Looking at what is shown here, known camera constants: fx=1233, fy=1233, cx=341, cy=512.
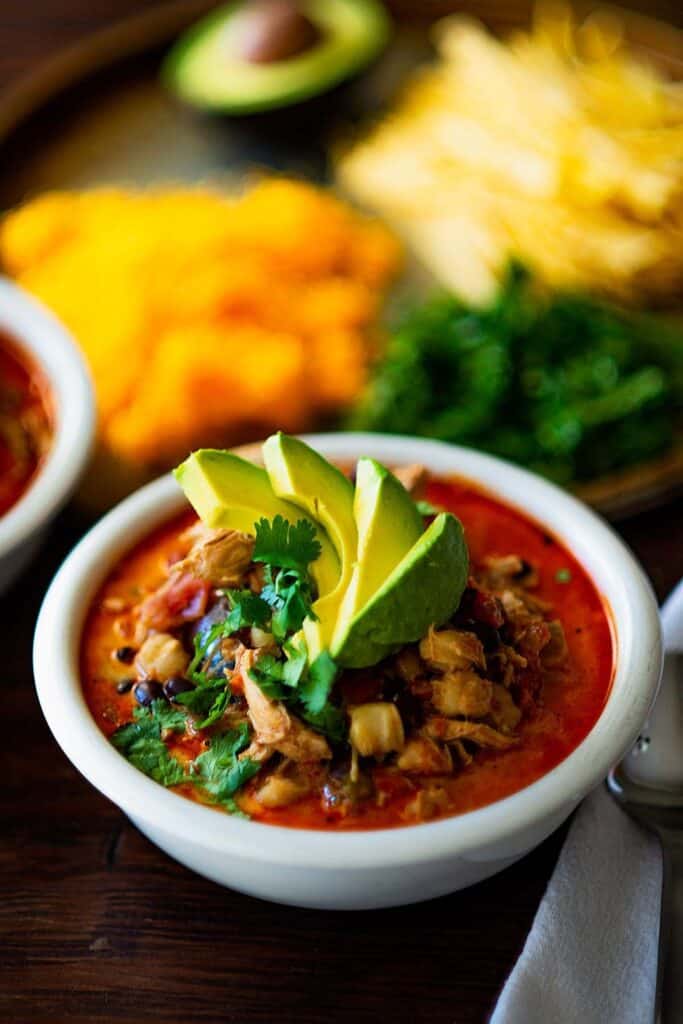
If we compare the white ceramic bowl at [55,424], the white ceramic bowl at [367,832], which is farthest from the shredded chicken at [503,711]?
the white ceramic bowl at [55,424]

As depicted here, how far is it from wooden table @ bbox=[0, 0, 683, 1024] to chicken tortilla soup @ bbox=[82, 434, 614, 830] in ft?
0.93

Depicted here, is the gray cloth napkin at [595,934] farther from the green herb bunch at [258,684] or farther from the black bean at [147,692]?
the black bean at [147,692]

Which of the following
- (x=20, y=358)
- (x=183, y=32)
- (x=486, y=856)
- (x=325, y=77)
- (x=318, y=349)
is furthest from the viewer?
(x=183, y=32)

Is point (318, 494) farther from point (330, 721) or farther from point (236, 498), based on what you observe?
point (330, 721)

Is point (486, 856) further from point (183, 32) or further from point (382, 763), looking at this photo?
point (183, 32)

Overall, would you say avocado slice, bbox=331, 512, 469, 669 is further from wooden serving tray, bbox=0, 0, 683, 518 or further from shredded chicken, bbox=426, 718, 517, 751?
wooden serving tray, bbox=0, 0, 683, 518

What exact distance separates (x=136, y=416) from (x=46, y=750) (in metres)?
0.86

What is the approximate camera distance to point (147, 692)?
1.91 metres

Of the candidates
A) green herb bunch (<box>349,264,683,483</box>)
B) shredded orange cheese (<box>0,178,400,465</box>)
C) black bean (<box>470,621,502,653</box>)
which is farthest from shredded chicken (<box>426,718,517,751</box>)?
shredded orange cheese (<box>0,178,400,465</box>)

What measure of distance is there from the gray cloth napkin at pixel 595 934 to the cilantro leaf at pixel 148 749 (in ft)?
1.89

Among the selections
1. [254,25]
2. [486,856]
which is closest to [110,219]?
[254,25]

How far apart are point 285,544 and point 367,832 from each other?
1.39 feet

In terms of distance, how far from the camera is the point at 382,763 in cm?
179

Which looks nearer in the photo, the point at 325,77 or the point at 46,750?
the point at 46,750
